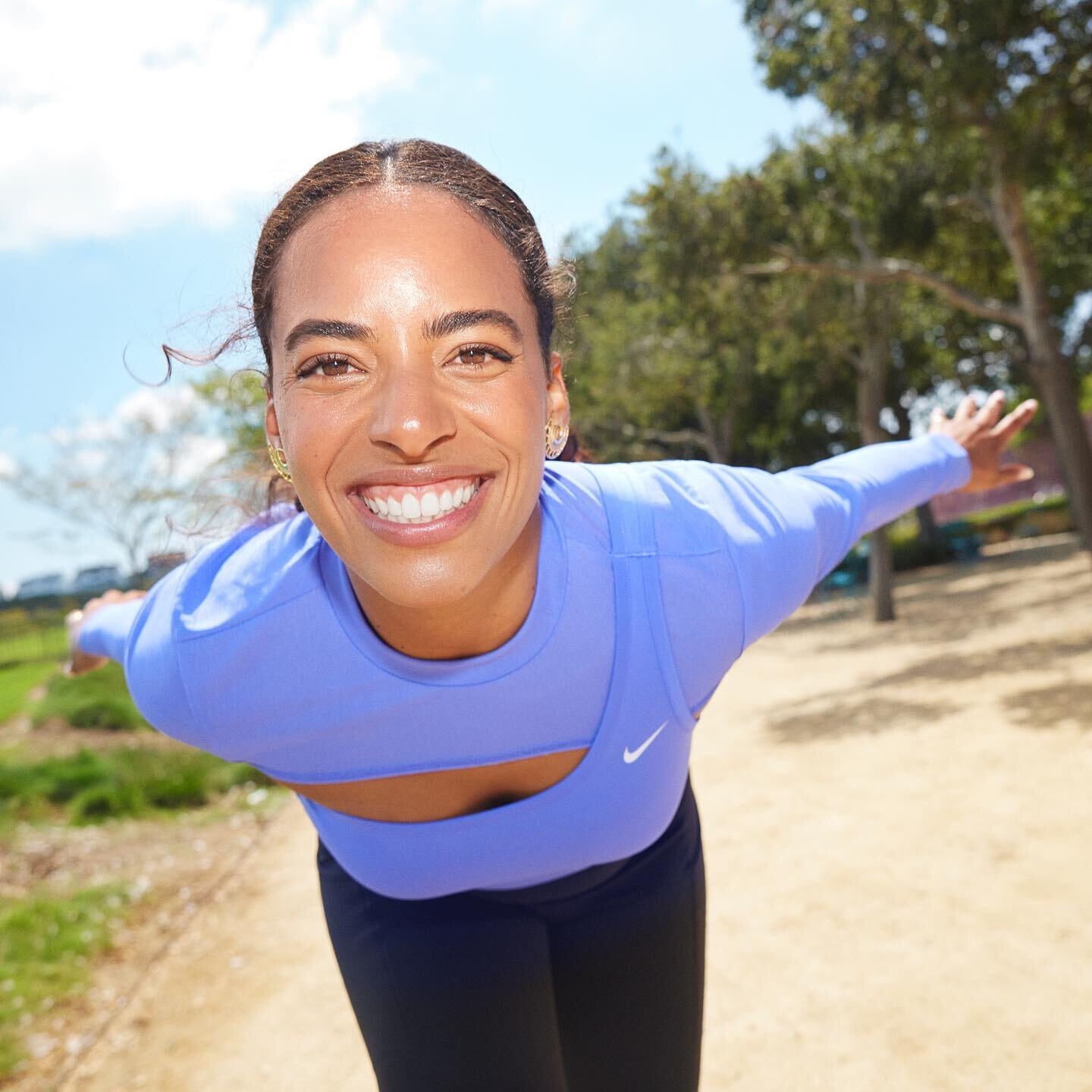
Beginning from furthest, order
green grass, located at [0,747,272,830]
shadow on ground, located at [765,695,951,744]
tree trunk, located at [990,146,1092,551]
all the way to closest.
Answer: tree trunk, located at [990,146,1092,551]
green grass, located at [0,747,272,830]
shadow on ground, located at [765,695,951,744]

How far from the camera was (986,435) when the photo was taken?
2.85 metres

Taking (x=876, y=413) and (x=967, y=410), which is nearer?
(x=967, y=410)

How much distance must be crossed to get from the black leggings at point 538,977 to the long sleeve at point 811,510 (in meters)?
0.61

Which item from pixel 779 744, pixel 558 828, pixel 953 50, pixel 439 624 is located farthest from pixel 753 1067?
pixel 953 50

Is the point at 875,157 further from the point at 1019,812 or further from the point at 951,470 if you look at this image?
the point at 951,470

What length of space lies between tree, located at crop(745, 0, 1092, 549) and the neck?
9.33m

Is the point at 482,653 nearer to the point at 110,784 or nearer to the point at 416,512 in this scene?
the point at 416,512

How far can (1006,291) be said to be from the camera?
17719 mm

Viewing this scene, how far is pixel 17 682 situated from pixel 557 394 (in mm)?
22912

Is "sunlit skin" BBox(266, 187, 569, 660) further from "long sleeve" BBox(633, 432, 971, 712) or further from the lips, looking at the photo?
"long sleeve" BBox(633, 432, 971, 712)

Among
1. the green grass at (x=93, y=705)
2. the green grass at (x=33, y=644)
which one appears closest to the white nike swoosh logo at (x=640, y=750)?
the green grass at (x=93, y=705)

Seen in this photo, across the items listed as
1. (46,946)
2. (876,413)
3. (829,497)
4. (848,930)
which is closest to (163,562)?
(829,497)

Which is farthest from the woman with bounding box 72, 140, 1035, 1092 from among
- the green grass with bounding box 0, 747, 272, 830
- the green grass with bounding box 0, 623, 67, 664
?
the green grass with bounding box 0, 623, 67, 664

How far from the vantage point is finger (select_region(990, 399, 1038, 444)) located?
9.17 ft
